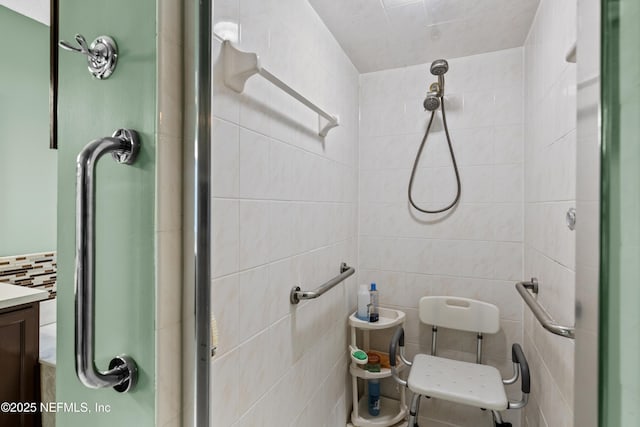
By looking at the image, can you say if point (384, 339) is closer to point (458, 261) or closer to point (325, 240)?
point (458, 261)

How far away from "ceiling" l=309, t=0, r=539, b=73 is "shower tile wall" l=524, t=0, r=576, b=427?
0.11 meters

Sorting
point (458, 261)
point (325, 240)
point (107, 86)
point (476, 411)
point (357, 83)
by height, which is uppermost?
point (357, 83)

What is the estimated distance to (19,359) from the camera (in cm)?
73

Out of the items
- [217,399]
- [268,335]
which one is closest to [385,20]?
[268,335]

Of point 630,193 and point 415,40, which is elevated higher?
point 415,40

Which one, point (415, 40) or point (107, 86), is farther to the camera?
point (415, 40)

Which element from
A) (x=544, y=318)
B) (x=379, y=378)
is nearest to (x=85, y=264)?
(x=544, y=318)

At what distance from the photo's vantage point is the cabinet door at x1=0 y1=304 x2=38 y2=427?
0.71 m

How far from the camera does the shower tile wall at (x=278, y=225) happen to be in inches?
28.4

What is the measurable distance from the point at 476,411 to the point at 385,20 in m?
1.96

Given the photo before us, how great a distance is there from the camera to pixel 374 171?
1.77 meters

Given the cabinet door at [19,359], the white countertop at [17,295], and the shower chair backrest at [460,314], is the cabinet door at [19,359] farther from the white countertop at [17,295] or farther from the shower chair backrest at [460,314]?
the shower chair backrest at [460,314]

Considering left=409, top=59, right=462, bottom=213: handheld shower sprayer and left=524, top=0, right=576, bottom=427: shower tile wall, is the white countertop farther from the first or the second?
left=409, top=59, right=462, bottom=213: handheld shower sprayer

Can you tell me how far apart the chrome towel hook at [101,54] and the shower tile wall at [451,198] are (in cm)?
139
